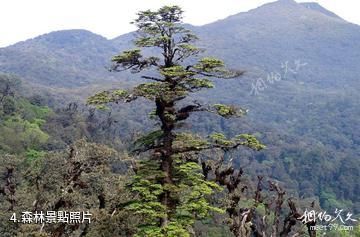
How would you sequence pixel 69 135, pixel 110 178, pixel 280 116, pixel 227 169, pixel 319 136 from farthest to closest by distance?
1. pixel 280 116
2. pixel 319 136
3. pixel 69 135
4. pixel 110 178
5. pixel 227 169

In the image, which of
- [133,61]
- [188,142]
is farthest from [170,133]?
[133,61]

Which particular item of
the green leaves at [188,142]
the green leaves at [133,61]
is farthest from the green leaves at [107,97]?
the green leaves at [188,142]

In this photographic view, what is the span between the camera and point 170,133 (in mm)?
15953

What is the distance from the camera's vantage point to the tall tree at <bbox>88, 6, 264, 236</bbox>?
15.1 metres

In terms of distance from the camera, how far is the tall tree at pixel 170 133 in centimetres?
1511

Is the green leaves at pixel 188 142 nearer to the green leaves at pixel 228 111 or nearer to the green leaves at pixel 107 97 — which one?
the green leaves at pixel 228 111

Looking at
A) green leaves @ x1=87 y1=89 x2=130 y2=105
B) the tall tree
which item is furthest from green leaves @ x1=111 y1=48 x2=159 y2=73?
green leaves @ x1=87 y1=89 x2=130 y2=105

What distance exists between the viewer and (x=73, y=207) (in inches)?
733

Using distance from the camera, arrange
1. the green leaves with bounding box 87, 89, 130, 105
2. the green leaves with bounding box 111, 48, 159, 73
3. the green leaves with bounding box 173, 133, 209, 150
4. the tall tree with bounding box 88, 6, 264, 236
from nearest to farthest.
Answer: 1. the tall tree with bounding box 88, 6, 264, 236
2. the green leaves with bounding box 87, 89, 130, 105
3. the green leaves with bounding box 111, 48, 159, 73
4. the green leaves with bounding box 173, 133, 209, 150

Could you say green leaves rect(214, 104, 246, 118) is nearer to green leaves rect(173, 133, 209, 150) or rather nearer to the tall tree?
the tall tree

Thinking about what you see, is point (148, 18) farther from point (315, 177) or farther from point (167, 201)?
point (315, 177)

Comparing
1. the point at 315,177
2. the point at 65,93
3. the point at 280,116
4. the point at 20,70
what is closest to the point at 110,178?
the point at 315,177

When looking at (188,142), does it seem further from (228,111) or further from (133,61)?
(133,61)

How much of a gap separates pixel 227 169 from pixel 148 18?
5.40 m
